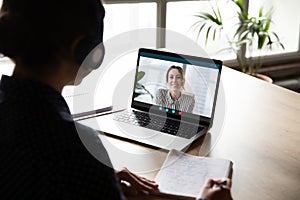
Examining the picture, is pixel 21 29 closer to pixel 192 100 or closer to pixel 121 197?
pixel 121 197

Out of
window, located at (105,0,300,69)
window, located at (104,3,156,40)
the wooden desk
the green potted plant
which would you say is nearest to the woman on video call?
the wooden desk

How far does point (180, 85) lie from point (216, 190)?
Result: 0.52 meters

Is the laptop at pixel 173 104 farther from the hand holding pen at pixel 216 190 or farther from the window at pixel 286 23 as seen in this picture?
the window at pixel 286 23

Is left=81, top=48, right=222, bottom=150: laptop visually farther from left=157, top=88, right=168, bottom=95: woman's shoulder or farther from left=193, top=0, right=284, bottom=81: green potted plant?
left=193, top=0, right=284, bottom=81: green potted plant

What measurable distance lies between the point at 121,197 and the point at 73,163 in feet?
0.40

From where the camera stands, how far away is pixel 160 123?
153cm

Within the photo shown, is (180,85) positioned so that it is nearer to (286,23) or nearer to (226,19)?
(226,19)

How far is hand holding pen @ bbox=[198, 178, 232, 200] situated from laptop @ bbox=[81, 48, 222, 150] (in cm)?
32

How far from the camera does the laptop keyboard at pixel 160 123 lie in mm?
1479

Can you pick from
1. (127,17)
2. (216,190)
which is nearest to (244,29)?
(127,17)

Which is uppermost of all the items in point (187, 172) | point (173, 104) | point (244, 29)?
point (244, 29)

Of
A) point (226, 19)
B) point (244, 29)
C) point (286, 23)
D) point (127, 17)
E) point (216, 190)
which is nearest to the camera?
point (216, 190)

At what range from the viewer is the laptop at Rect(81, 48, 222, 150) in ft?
4.86

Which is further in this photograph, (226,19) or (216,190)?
(226,19)
